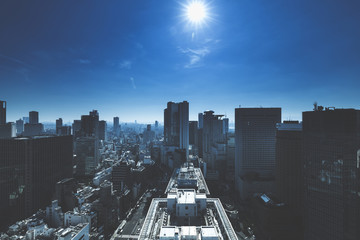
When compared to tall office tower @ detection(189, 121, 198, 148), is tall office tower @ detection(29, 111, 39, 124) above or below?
above

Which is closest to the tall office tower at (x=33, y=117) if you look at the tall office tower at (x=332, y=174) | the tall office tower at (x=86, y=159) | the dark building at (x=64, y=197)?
the tall office tower at (x=86, y=159)

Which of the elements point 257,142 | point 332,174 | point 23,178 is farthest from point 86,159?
point 332,174

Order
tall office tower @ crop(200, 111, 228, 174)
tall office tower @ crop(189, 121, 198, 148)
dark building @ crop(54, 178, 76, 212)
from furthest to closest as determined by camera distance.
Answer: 1. tall office tower @ crop(189, 121, 198, 148)
2. tall office tower @ crop(200, 111, 228, 174)
3. dark building @ crop(54, 178, 76, 212)

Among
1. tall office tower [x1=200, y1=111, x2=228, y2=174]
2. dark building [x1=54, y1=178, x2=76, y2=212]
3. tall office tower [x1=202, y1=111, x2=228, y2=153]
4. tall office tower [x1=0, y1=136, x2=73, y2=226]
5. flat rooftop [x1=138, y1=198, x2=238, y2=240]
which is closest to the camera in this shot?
flat rooftop [x1=138, y1=198, x2=238, y2=240]

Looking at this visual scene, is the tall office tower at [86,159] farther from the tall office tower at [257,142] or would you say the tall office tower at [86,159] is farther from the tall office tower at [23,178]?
the tall office tower at [257,142]

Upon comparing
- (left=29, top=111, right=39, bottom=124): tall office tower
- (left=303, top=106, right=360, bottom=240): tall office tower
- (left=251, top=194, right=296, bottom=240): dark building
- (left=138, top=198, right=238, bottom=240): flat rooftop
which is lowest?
(left=251, top=194, right=296, bottom=240): dark building

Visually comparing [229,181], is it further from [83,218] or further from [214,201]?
[83,218]

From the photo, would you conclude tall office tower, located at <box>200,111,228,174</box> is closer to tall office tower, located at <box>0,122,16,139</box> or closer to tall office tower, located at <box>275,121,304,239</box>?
tall office tower, located at <box>275,121,304,239</box>

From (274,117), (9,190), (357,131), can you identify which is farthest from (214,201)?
(9,190)

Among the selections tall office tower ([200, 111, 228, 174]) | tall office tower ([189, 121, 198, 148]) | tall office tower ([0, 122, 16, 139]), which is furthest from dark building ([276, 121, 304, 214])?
tall office tower ([0, 122, 16, 139])

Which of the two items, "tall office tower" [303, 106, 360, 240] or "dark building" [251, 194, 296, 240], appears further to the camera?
"dark building" [251, 194, 296, 240]
